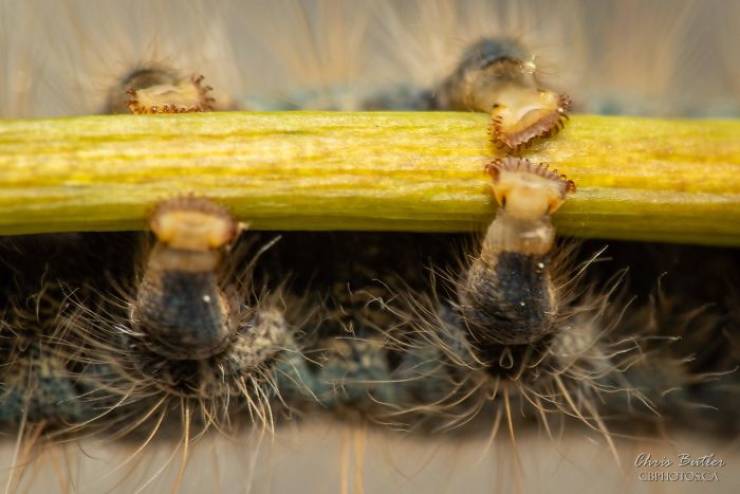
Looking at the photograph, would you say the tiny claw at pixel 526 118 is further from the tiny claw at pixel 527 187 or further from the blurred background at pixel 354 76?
the blurred background at pixel 354 76

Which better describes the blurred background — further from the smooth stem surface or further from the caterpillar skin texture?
the smooth stem surface

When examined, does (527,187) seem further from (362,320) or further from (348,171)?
(362,320)

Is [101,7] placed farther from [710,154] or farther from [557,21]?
[710,154]

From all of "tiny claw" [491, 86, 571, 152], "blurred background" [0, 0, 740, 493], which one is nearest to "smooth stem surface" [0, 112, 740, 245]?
"tiny claw" [491, 86, 571, 152]

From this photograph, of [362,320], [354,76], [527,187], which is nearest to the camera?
[527,187]

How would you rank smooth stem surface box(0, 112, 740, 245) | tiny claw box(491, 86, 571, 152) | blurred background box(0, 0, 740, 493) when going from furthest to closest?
blurred background box(0, 0, 740, 493), tiny claw box(491, 86, 571, 152), smooth stem surface box(0, 112, 740, 245)

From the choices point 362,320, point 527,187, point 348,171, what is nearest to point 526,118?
point 527,187
